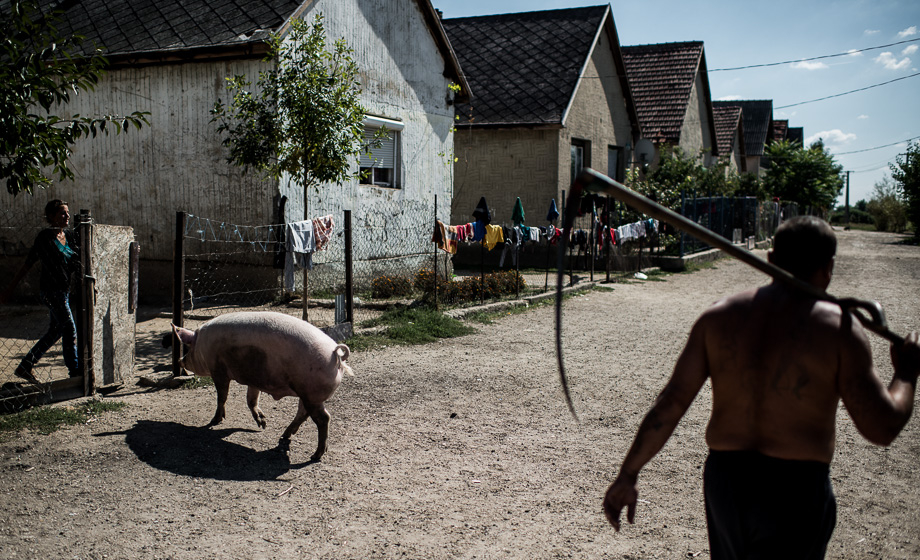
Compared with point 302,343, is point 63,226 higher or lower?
higher

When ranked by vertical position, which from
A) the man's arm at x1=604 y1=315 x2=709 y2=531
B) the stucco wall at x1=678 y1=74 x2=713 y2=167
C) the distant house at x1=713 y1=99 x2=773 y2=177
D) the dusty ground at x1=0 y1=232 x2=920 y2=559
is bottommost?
the dusty ground at x1=0 y1=232 x2=920 y2=559

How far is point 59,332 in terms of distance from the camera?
249 inches

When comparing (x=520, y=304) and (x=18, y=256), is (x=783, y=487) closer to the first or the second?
(x=520, y=304)

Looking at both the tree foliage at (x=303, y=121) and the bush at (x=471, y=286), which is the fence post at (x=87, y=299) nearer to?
the tree foliage at (x=303, y=121)

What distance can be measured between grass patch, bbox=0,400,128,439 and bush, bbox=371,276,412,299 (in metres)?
6.67

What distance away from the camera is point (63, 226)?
6457mm

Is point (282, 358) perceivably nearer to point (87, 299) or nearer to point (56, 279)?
point (87, 299)

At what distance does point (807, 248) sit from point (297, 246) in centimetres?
739

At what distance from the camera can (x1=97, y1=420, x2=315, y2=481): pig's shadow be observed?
473cm

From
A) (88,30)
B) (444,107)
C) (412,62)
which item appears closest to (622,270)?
(444,107)

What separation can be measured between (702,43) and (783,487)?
29.9 meters

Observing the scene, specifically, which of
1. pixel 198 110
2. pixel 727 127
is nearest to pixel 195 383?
pixel 198 110

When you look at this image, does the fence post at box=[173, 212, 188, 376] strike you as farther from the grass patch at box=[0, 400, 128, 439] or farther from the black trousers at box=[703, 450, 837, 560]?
the black trousers at box=[703, 450, 837, 560]

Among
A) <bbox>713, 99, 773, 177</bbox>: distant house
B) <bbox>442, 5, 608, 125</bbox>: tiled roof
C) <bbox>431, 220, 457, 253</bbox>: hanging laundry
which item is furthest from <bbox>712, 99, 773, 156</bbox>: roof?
<bbox>431, 220, 457, 253</bbox>: hanging laundry
